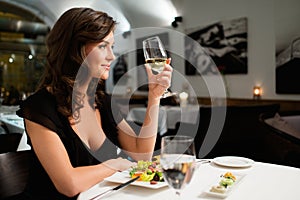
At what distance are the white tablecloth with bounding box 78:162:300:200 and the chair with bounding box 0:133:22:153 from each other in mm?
1225

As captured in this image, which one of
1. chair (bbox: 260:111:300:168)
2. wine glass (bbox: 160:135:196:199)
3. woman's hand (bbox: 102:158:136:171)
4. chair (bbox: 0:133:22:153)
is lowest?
chair (bbox: 260:111:300:168)

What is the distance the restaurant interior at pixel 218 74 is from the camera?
10.6 feet

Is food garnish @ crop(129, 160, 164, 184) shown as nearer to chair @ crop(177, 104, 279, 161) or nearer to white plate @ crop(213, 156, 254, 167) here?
white plate @ crop(213, 156, 254, 167)

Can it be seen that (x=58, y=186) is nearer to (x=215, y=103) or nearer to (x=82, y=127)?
(x=82, y=127)

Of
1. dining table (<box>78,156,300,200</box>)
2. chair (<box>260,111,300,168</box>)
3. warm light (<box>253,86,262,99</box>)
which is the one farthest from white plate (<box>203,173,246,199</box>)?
warm light (<box>253,86,262,99</box>)

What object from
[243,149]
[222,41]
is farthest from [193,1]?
[243,149]

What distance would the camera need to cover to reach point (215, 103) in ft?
16.6

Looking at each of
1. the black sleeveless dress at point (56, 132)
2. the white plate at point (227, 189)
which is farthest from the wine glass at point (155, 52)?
the white plate at point (227, 189)

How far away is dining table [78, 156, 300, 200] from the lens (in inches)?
36.5

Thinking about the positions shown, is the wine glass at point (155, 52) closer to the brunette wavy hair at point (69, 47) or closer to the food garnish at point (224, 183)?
the brunette wavy hair at point (69, 47)

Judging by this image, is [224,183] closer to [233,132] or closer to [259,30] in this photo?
[233,132]

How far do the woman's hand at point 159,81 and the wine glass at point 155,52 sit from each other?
1.0 inches

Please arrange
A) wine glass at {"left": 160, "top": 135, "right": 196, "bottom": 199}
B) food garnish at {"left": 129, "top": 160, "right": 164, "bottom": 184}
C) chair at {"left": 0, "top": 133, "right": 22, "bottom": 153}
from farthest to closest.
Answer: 1. chair at {"left": 0, "top": 133, "right": 22, "bottom": 153}
2. food garnish at {"left": 129, "top": 160, "right": 164, "bottom": 184}
3. wine glass at {"left": 160, "top": 135, "right": 196, "bottom": 199}

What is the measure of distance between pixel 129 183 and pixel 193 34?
4770 millimetres
